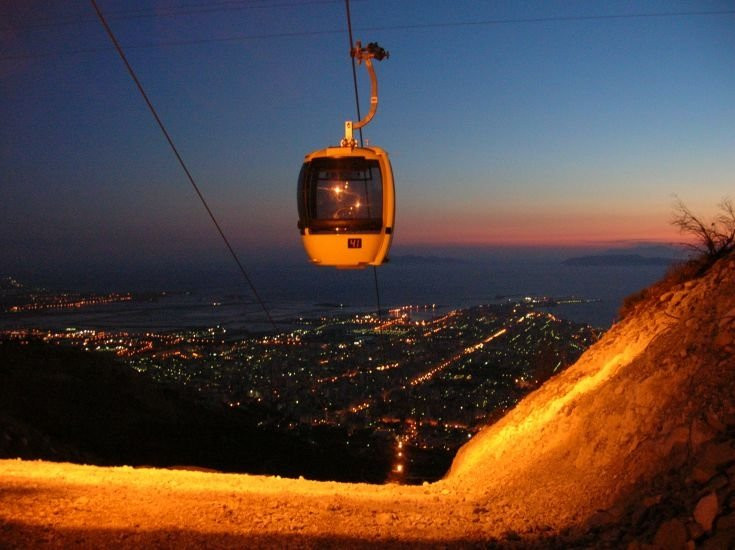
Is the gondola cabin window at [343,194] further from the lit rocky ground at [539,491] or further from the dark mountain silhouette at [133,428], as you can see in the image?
the dark mountain silhouette at [133,428]

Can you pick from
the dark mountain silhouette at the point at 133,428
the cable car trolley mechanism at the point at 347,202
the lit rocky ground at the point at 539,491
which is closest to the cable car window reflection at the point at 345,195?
the cable car trolley mechanism at the point at 347,202

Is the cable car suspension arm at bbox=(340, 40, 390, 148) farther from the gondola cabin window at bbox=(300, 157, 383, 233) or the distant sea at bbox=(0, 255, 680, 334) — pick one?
the distant sea at bbox=(0, 255, 680, 334)

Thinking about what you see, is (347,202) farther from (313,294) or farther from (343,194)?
(313,294)

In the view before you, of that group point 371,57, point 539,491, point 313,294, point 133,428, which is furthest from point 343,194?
point 313,294

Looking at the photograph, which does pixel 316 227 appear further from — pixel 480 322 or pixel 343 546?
pixel 480 322

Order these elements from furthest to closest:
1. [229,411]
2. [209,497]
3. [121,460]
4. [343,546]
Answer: [229,411], [121,460], [209,497], [343,546]

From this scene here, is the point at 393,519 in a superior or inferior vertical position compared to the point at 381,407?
superior

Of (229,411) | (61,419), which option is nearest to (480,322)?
(229,411)
